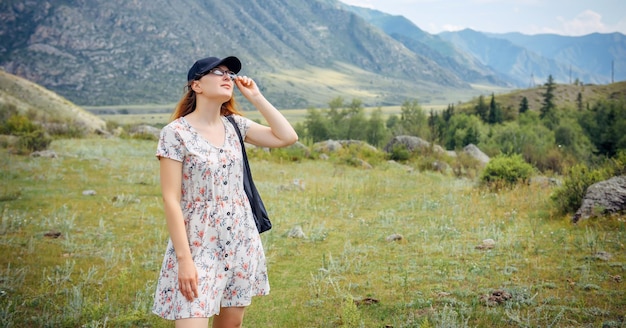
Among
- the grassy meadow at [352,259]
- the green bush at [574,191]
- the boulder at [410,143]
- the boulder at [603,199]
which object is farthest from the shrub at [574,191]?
the boulder at [410,143]

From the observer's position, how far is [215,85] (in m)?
3.29

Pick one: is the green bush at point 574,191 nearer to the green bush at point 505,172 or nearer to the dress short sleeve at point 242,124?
the green bush at point 505,172

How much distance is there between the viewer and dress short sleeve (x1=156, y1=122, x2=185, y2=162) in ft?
10.1

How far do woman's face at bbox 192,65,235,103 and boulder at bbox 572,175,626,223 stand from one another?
8568 mm

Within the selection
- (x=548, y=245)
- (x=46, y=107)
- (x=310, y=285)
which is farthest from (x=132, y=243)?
(x=46, y=107)

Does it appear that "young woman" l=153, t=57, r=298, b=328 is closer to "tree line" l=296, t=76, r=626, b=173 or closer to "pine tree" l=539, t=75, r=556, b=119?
"tree line" l=296, t=76, r=626, b=173

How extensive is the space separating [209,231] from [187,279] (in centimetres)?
35

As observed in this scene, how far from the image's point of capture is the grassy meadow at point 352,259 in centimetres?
549

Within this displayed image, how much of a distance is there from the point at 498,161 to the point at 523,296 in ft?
33.1

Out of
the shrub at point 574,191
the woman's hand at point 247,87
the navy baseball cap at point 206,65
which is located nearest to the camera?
the navy baseball cap at point 206,65

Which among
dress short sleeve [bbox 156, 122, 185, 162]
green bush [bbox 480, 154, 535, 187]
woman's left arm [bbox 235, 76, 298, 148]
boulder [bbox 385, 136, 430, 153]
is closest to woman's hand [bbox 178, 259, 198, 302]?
dress short sleeve [bbox 156, 122, 185, 162]

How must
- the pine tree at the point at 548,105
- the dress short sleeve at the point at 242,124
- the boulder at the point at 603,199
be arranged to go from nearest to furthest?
the dress short sleeve at the point at 242,124 < the boulder at the point at 603,199 < the pine tree at the point at 548,105

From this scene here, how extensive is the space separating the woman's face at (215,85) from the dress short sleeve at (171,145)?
32 centimetres

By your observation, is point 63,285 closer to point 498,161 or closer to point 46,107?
point 498,161
